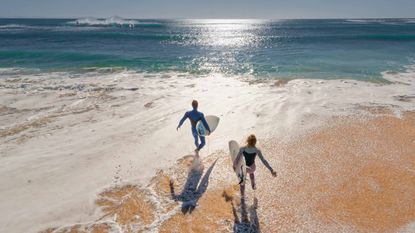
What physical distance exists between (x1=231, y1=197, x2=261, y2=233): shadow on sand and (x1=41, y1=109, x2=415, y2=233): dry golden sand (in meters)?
0.02

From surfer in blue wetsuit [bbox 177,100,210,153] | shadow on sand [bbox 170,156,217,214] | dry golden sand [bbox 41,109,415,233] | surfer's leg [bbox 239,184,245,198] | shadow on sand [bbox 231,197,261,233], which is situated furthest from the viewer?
surfer in blue wetsuit [bbox 177,100,210,153]

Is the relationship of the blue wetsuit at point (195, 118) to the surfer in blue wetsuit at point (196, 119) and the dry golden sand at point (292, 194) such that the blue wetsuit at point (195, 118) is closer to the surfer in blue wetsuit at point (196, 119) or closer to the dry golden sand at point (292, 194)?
the surfer in blue wetsuit at point (196, 119)

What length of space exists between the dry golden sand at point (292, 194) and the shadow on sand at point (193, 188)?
0.09 ft

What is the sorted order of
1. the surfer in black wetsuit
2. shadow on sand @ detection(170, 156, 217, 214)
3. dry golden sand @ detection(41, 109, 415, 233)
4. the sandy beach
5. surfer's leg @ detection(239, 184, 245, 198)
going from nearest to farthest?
1. dry golden sand @ detection(41, 109, 415, 233)
2. the sandy beach
3. the surfer in black wetsuit
4. shadow on sand @ detection(170, 156, 217, 214)
5. surfer's leg @ detection(239, 184, 245, 198)

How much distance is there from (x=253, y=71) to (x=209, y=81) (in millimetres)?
6039

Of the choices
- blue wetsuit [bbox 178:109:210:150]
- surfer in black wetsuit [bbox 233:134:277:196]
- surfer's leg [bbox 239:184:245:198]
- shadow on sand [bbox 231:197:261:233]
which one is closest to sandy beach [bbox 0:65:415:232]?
shadow on sand [bbox 231:197:261:233]

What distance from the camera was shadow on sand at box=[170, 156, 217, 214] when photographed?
8.72 meters

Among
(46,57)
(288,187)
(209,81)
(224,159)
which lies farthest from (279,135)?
(46,57)

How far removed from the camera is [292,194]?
909cm

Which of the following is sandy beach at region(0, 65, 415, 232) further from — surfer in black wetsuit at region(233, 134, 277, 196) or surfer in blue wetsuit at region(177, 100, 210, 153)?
surfer in black wetsuit at region(233, 134, 277, 196)

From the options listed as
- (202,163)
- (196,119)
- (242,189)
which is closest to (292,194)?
(242,189)

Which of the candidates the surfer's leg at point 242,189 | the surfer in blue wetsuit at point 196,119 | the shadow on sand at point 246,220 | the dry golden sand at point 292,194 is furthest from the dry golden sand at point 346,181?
the surfer in blue wetsuit at point 196,119

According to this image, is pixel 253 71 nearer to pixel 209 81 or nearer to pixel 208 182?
pixel 209 81

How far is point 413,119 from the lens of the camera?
47.4 ft
